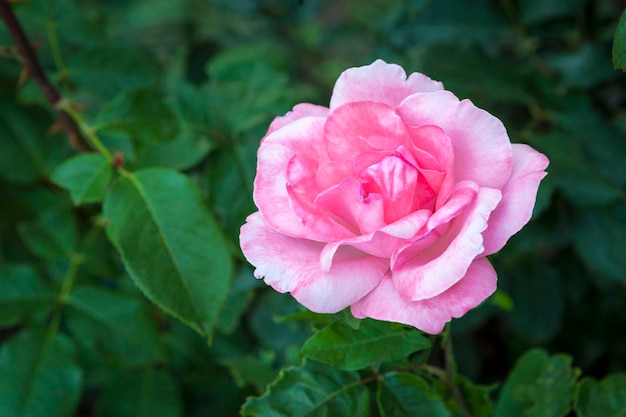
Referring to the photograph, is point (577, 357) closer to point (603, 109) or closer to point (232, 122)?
point (603, 109)

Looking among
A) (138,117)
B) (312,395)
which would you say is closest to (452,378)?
(312,395)

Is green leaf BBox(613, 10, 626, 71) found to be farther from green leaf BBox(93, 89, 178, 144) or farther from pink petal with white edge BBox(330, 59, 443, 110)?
green leaf BBox(93, 89, 178, 144)

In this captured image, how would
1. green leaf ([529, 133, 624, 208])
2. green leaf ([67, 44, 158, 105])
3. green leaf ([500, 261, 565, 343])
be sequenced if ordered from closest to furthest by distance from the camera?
green leaf ([529, 133, 624, 208]), green leaf ([67, 44, 158, 105]), green leaf ([500, 261, 565, 343])

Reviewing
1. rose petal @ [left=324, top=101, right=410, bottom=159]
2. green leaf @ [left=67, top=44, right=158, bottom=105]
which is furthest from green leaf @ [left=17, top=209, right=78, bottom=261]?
rose petal @ [left=324, top=101, right=410, bottom=159]

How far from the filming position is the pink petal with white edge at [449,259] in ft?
1.82

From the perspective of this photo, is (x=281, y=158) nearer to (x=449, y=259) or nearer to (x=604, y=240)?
(x=449, y=259)

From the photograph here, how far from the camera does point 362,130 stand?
0.65 m

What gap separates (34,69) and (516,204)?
2.71ft

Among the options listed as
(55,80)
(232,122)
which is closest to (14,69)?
(55,80)

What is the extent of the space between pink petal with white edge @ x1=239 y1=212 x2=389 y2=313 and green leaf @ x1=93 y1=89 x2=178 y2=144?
472 millimetres

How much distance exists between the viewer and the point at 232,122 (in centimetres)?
123

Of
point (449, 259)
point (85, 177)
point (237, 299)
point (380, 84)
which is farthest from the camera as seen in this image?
point (237, 299)

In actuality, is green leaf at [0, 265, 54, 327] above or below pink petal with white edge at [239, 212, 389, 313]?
below

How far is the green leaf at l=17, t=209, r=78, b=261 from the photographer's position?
1292 mm
